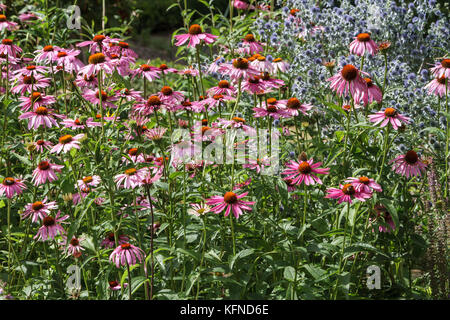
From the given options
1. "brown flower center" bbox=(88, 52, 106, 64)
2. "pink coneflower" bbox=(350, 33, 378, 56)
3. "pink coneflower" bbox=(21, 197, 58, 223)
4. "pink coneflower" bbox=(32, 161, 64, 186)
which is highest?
"pink coneflower" bbox=(350, 33, 378, 56)

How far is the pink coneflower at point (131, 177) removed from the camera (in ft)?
6.48

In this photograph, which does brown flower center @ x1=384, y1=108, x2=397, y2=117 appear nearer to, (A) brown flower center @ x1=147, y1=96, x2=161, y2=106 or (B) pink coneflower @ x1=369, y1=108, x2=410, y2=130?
(B) pink coneflower @ x1=369, y1=108, x2=410, y2=130

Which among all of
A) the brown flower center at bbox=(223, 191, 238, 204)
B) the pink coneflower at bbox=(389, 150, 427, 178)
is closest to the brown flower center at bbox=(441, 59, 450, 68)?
the pink coneflower at bbox=(389, 150, 427, 178)

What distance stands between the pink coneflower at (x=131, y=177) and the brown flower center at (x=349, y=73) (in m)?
0.84

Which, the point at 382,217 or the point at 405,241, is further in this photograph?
the point at 405,241

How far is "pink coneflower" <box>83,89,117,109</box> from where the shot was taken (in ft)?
7.83

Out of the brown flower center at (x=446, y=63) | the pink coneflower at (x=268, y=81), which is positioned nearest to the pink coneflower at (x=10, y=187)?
the pink coneflower at (x=268, y=81)

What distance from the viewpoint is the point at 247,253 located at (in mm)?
1854

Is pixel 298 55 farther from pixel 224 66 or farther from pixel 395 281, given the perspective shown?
pixel 395 281

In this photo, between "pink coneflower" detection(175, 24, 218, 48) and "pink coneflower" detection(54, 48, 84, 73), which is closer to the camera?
"pink coneflower" detection(175, 24, 218, 48)

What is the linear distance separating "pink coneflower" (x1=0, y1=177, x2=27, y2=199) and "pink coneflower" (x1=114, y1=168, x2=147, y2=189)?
1.45 ft
